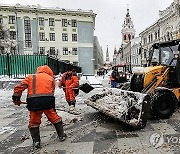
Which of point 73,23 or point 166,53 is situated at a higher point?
point 73,23

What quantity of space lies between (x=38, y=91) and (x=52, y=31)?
45845 mm

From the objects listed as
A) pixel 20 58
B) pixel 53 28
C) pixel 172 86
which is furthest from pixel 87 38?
pixel 172 86

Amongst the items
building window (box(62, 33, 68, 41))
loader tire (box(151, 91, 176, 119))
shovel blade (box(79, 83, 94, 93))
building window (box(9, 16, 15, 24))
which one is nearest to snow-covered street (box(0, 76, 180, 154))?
loader tire (box(151, 91, 176, 119))

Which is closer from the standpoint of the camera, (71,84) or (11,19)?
(71,84)

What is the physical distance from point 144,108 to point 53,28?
45577mm

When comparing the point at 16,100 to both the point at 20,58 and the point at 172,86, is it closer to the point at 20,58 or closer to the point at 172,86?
the point at 172,86

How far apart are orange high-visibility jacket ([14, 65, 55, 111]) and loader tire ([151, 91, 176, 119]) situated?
3.10 m

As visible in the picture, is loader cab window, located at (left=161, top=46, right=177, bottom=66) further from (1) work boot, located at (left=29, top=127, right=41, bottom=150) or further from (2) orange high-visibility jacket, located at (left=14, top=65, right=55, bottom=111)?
(1) work boot, located at (left=29, top=127, right=41, bottom=150)

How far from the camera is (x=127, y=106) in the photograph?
5.83 metres

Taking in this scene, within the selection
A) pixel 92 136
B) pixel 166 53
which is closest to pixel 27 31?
pixel 166 53

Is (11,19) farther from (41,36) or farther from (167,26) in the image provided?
(167,26)

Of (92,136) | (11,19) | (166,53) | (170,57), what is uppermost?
(11,19)

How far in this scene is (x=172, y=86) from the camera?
7.29 m

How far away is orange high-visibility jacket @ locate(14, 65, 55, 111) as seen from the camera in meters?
4.50
